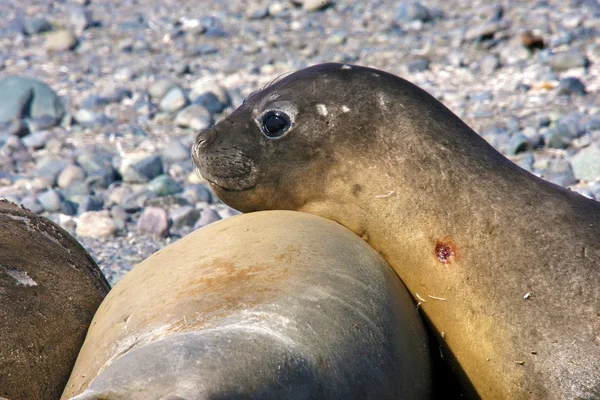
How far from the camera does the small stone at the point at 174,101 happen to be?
7.86 meters

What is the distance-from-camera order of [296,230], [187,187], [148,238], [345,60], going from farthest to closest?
[345,60]
[187,187]
[148,238]
[296,230]

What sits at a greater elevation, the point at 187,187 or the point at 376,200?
the point at 376,200

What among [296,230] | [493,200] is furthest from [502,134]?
[296,230]

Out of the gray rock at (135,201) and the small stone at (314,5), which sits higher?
the gray rock at (135,201)

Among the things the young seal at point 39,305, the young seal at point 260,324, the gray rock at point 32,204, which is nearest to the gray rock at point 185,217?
the gray rock at point 32,204

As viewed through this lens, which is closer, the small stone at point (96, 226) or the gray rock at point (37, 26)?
the small stone at point (96, 226)

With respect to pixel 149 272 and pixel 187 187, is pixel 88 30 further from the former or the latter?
pixel 149 272

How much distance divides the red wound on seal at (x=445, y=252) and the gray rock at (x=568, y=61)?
524 cm

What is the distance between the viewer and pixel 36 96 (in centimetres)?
785

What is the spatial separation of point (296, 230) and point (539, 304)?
0.87m

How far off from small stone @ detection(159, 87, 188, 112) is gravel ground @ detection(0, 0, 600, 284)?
0.6 inches

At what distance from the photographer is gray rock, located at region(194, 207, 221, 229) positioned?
568 centimetres

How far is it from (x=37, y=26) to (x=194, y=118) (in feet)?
12.4

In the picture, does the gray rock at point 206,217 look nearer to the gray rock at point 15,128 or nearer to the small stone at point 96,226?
the small stone at point 96,226
